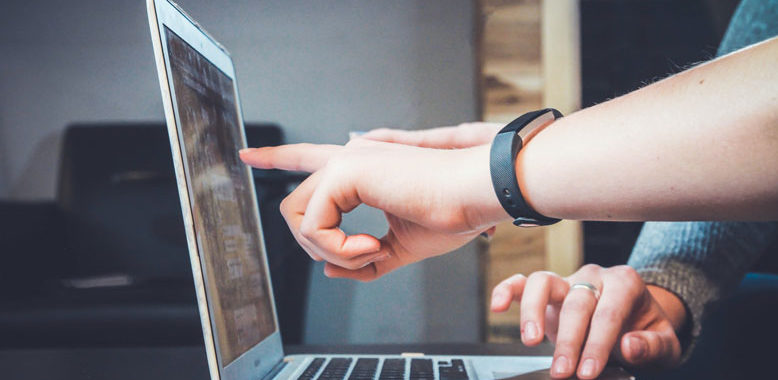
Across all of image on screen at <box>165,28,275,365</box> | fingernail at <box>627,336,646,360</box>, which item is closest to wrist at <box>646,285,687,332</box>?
fingernail at <box>627,336,646,360</box>

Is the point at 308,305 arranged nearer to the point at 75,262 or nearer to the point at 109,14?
the point at 75,262

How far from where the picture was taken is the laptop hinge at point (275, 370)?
664mm

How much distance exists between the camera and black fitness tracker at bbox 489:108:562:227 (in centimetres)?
49

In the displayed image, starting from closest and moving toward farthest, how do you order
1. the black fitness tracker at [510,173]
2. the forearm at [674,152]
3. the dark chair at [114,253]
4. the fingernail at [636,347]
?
the forearm at [674,152] → the black fitness tracker at [510,173] → the fingernail at [636,347] → the dark chair at [114,253]

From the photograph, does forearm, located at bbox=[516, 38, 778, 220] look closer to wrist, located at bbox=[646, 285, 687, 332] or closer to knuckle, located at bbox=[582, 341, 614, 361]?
knuckle, located at bbox=[582, 341, 614, 361]

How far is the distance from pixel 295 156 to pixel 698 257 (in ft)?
2.10

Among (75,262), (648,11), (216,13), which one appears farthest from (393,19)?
(75,262)

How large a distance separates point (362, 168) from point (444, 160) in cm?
8

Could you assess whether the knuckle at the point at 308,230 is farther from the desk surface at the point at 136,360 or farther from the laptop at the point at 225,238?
the desk surface at the point at 136,360

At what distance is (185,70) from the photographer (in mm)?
583

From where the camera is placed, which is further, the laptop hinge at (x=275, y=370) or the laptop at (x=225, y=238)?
the laptop hinge at (x=275, y=370)

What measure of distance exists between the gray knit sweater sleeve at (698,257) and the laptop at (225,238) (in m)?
0.23

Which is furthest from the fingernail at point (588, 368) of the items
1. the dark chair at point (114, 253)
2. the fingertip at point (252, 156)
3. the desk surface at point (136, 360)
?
the dark chair at point (114, 253)

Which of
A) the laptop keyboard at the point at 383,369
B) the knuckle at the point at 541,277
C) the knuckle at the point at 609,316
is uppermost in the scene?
the knuckle at the point at 541,277
